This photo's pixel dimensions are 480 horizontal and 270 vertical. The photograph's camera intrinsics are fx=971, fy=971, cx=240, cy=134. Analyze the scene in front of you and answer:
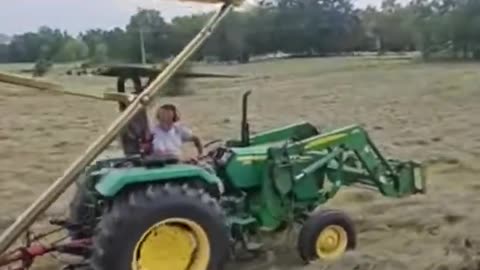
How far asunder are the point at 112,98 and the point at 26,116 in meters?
12.4

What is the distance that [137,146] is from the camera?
6191 millimetres

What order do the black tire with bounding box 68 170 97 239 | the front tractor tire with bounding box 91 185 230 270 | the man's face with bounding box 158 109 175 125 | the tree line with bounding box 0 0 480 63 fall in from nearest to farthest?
the front tractor tire with bounding box 91 185 230 270 < the black tire with bounding box 68 170 97 239 < the man's face with bounding box 158 109 175 125 < the tree line with bounding box 0 0 480 63

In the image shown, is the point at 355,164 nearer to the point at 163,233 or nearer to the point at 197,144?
the point at 197,144

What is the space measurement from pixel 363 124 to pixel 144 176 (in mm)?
10707

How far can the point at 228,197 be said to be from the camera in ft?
21.4

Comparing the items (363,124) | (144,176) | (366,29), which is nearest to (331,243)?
(144,176)

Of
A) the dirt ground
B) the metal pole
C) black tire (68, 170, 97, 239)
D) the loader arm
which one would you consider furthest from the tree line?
the metal pole

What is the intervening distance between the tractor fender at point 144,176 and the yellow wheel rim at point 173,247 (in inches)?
10.4

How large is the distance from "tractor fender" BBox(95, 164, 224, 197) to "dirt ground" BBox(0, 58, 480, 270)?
0.55 meters

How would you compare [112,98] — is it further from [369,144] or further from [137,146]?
[369,144]

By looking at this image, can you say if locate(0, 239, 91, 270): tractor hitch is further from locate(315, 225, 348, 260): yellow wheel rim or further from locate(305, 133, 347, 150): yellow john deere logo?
locate(305, 133, 347, 150): yellow john deere logo

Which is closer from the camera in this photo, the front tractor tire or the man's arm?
the front tractor tire

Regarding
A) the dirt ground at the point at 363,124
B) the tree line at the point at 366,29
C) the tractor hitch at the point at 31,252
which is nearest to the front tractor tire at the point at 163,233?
the tractor hitch at the point at 31,252

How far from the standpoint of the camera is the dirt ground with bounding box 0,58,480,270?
6734 millimetres
